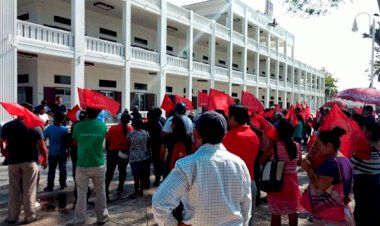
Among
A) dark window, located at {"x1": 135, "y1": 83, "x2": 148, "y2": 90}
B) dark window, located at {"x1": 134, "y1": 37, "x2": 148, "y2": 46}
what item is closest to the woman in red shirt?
dark window, located at {"x1": 135, "y1": 83, "x2": 148, "y2": 90}

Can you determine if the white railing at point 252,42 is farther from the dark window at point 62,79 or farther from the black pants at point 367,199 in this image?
the black pants at point 367,199

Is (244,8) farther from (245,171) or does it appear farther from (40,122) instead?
(245,171)

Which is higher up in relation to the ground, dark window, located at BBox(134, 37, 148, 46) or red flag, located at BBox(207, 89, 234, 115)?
dark window, located at BBox(134, 37, 148, 46)

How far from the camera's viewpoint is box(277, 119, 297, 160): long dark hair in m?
4.13

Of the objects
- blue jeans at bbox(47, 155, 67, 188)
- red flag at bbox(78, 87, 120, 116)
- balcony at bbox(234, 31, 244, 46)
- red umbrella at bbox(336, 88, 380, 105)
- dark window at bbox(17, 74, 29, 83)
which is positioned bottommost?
blue jeans at bbox(47, 155, 67, 188)

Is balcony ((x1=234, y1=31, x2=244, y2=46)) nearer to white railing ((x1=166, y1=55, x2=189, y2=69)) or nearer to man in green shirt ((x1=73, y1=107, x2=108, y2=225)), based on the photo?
white railing ((x1=166, y1=55, x2=189, y2=69))

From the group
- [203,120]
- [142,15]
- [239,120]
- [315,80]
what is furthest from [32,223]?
[315,80]

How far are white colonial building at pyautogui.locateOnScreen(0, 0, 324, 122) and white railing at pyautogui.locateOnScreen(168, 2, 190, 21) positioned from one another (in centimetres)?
6

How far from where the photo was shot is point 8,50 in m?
11.3

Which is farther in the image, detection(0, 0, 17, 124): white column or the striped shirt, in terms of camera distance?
detection(0, 0, 17, 124): white column

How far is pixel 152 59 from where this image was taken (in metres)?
→ 18.5

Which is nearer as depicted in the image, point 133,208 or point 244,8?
point 133,208

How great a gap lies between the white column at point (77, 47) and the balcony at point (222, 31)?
39.1ft

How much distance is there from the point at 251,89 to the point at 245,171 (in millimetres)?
31718
